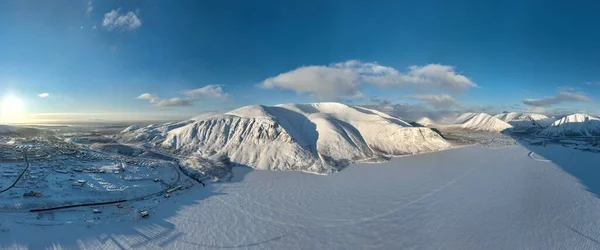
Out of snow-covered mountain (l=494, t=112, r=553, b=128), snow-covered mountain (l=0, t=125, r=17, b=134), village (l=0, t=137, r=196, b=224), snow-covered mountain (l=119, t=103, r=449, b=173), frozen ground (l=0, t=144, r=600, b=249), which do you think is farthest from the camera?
snow-covered mountain (l=494, t=112, r=553, b=128)

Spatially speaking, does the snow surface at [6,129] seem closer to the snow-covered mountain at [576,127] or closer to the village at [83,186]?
the village at [83,186]

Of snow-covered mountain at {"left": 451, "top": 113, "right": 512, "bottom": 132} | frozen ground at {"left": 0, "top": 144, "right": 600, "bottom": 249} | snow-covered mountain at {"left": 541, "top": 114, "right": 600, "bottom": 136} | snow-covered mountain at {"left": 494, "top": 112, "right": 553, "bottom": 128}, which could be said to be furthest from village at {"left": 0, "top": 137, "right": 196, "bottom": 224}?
snow-covered mountain at {"left": 494, "top": 112, "right": 553, "bottom": 128}

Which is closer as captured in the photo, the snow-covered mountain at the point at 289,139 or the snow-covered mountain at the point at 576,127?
the snow-covered mountain at the point at 289,139

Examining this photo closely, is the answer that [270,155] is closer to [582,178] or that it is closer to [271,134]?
[271,134]

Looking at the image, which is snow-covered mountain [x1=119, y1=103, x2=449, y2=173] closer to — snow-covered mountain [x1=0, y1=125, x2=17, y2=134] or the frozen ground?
the frozen ground

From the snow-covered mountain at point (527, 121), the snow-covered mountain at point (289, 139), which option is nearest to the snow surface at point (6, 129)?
the snow-covered mountain at point (289, 139)

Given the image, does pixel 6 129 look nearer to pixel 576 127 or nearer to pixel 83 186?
pixel 83 186
